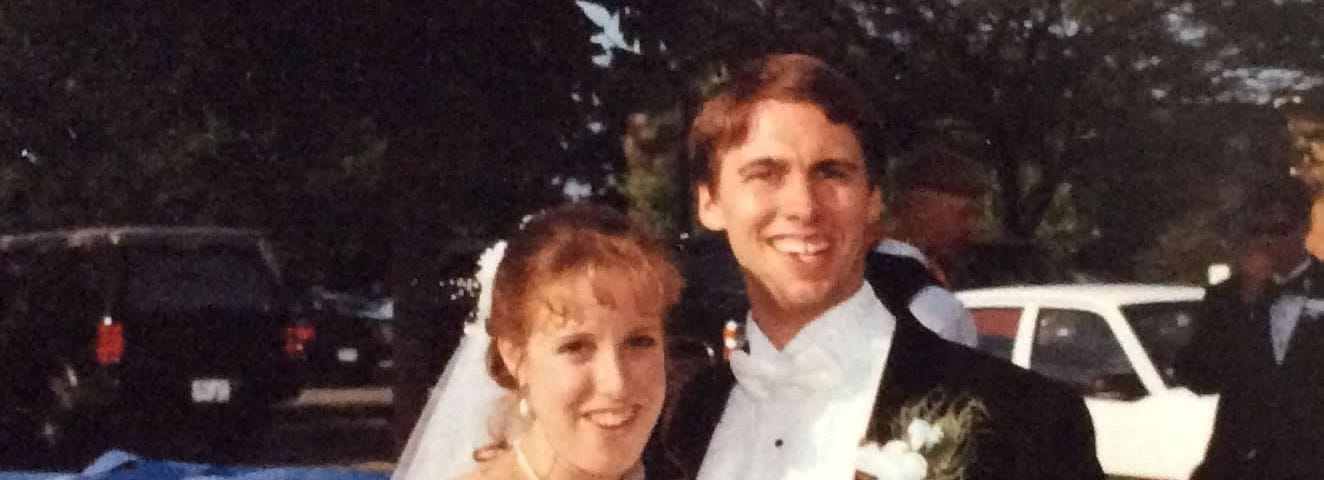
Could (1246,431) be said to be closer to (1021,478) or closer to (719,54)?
(1021,478)

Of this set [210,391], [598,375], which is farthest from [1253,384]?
[210,391]

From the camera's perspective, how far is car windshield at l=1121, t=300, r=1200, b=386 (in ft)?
4.67

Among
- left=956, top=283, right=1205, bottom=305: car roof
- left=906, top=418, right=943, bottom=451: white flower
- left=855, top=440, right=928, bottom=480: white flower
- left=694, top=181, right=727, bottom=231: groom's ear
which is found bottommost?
left=855, top=440, right=928, bottom=480: white flower

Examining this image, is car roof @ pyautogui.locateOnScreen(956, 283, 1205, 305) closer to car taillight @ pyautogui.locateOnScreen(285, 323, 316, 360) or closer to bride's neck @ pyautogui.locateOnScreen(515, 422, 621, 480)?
bride's neck @ pyautogui.locateOnScreen(515, 422, 621, 480)

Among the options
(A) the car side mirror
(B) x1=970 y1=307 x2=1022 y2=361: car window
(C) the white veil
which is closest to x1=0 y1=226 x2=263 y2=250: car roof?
(C) the white veil

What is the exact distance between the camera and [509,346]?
1.06m

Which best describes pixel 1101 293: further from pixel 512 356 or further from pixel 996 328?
pixel 512 356

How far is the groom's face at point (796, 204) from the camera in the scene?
1.00m

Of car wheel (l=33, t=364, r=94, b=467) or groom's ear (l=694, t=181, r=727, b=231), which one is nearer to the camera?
groom's ear (l=694, t=181, r=727, b=231)

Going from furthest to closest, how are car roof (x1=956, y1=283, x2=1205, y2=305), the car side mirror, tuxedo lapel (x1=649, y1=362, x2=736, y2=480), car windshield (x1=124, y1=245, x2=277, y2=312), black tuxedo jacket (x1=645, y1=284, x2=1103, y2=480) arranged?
car windshield (x1=124, y1=245, x2=277, y2=312) → car roof (x1=956, y1=283, x2=1205, y2=305) → the car side mirror → tuxedo lapel (x1=649, y1=362, x2=736, y2=480) → black tuxedo jacket (x1=645, y1=284, x2=1103, y2=480)

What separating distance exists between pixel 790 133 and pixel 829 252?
0.10 m

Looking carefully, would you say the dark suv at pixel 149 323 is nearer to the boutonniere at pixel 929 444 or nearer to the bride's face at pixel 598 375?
the bride's face at pixel 598 375

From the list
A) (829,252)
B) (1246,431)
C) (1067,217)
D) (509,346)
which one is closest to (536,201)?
(509,346)

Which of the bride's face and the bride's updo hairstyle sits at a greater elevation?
the bride's updo hairstyle
